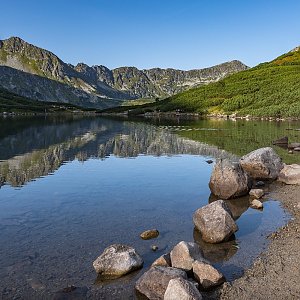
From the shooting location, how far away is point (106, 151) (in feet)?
245

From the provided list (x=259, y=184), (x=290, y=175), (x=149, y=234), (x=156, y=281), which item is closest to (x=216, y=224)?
(x=149, y=234)

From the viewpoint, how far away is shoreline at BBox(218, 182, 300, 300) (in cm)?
1798

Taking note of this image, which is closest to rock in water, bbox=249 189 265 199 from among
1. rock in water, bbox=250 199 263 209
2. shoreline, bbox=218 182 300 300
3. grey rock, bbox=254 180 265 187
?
rock in water, bbox=250 199 263 209

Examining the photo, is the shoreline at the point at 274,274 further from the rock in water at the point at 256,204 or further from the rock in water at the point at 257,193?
the rock in water at the point at 257,193

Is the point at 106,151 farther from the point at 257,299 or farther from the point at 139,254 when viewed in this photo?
the point at 257,299

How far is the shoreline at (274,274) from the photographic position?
17984 mm

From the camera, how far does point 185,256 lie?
789 inches

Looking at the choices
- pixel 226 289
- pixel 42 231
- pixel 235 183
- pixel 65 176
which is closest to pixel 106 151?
pixel 65 176

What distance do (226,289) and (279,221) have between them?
13.1 meters

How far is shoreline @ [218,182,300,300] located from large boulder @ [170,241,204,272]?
85.2 inches

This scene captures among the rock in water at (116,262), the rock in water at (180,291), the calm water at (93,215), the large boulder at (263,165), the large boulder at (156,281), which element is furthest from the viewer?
the large boulder at (263,165)

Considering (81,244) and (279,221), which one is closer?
(81,244)

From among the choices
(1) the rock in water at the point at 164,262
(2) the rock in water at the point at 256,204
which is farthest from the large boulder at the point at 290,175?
(1) the rock in water at the point at 164,262

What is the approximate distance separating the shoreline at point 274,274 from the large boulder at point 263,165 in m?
17.3
